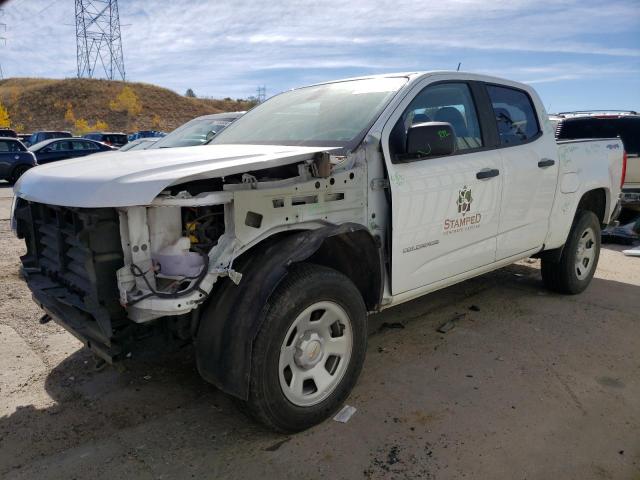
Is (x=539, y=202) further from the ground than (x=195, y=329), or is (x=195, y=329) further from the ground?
(x=539, y=202)

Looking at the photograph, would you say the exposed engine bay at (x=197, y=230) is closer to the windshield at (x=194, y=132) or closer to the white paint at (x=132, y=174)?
the white paint at (x=132, y=174)

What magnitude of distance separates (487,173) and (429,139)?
92 centimetres

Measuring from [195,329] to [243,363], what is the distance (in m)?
0.38

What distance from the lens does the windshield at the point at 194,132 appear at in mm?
8844

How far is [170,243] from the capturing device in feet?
8.39

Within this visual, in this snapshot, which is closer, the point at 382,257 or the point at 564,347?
the point at 382,257

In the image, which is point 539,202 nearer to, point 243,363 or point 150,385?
point 243,363

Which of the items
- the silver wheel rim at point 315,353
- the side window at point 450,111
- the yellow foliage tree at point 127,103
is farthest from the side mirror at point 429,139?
the yellow foliage tree at point 127,103

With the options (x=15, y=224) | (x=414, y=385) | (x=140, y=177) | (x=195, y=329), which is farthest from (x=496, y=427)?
(x=15, y=224)

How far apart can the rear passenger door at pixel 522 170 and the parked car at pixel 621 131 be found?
474 cm

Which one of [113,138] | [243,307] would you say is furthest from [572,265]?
[113,138]

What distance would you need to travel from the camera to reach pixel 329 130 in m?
3.49

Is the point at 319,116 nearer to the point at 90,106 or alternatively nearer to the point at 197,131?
the point at 197,131

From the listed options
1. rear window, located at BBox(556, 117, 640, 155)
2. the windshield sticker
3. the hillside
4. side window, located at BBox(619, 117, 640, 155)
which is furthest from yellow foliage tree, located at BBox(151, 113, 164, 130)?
the windshield sticker
